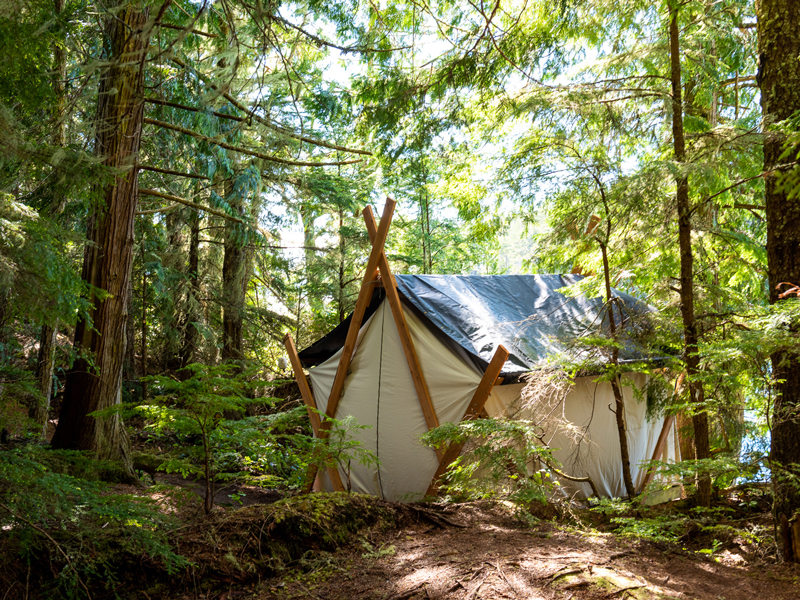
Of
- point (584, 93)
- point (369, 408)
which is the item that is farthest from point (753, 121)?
point (369, 408)

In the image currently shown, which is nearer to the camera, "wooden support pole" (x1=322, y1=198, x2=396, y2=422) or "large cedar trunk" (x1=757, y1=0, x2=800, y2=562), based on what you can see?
"large cedar trunk" (x1=757, y1=0, x2=800, y2=562)

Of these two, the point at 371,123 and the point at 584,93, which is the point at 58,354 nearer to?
the point at 371,123

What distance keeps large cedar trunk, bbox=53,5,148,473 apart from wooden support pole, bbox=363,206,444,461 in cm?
247

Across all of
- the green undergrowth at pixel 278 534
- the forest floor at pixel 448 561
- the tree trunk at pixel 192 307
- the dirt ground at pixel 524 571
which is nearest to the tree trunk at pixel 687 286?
the forest floor at pixel 448 561

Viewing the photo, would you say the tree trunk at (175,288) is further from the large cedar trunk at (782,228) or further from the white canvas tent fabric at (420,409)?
the large cedar trunk at (782,228)

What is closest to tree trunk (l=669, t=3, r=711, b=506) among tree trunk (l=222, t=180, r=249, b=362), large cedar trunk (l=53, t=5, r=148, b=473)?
large cedar trunk (l=53, t=5, r=148, b=473)

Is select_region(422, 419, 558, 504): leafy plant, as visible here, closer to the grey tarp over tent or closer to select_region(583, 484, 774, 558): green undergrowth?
select_region(583, 484, 774, 558): green undergrowth

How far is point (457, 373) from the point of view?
558 cm

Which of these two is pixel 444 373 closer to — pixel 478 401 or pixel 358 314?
pixel 478 401

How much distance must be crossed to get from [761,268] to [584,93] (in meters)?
3.36

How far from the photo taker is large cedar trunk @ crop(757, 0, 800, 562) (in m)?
3.24

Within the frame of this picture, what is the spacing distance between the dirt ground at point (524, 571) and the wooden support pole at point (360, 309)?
2.54m

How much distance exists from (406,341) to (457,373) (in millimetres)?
649

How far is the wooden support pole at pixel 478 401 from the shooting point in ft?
16.3
